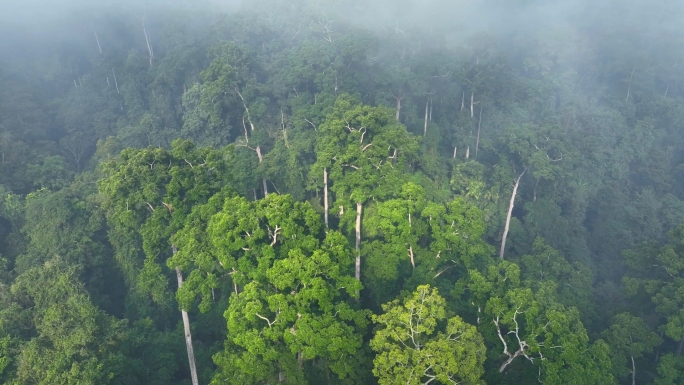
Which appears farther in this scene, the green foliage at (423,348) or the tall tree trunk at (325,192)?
the tall tree trunk at (325,192)

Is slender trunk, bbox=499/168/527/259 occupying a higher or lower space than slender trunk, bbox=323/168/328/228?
lower

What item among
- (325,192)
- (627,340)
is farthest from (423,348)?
(325,192)

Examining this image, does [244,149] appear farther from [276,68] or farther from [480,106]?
[480,106]

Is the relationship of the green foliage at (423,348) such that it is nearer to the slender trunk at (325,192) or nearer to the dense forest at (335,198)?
the dense forest at (335,198)

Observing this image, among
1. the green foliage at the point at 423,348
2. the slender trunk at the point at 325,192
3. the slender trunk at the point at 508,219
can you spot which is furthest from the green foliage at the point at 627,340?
the slender trunk at the point at 325,192

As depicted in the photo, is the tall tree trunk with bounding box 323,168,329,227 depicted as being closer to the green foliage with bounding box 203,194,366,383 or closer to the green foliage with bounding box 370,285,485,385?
the green foliage with bounding box 203,194,366,383

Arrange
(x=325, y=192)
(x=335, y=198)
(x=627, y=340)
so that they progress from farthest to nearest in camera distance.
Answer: (x=335, y=198) < (x=325, y=192) < (x=627, y=340)

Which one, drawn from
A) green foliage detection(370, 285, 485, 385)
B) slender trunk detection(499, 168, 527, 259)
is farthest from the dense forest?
slender trunk detection(499, 168, 527, 259)

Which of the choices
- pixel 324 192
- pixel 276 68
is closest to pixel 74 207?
pixel 324 192

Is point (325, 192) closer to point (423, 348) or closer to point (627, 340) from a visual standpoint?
point (423, 348)
